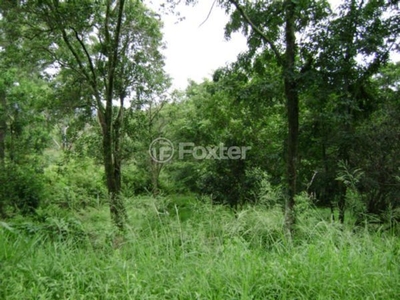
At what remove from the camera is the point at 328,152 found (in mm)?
6191

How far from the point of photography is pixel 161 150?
358 inches

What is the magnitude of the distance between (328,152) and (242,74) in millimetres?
2553

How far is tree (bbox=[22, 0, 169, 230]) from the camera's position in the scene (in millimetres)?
4805

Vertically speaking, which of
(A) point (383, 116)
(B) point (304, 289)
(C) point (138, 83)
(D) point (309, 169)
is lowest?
(B) point (304, 289)

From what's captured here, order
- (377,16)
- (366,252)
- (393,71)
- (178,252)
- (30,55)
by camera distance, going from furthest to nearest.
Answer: (393,71) → (30,55) → (377,16) → (178,252) → (366,252)

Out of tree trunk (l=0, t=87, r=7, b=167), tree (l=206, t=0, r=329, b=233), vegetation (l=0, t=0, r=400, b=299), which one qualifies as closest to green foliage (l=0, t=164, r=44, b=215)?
vegetation (l=0, t=0, r=400, b=299)

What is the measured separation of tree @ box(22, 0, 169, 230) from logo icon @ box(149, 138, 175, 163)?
1.77 m

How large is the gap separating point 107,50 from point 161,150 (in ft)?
12.5

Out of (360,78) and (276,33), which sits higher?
(276,33)

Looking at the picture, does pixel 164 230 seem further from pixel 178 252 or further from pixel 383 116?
pixel 383 116

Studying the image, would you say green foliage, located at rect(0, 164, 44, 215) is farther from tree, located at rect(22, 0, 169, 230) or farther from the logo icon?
the logo icon

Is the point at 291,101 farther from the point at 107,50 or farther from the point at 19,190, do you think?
the point at 19,190

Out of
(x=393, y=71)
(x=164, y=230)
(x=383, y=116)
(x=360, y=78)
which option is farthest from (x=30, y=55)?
(x=393, y=71)

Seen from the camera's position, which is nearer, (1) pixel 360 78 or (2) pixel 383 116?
(1) pixel 360 78
